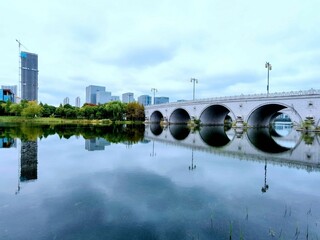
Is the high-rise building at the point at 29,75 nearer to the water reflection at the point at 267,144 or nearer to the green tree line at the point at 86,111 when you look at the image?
the green tree line at the point at 86,111

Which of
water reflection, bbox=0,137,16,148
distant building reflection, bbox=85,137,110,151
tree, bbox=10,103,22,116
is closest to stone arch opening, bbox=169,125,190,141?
distant building reflection, bbox=85,137,110,151

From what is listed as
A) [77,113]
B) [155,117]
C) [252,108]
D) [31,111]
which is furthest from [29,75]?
[252,108]

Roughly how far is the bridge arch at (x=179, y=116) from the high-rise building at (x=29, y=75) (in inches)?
5419

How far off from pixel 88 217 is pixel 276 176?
10485 millimetres

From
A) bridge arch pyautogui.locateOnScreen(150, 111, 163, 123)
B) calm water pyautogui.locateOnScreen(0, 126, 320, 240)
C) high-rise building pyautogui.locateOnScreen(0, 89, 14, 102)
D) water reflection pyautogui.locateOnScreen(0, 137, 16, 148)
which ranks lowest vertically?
calm water pyautogui.locateOnScreen(0, 126, 320, 240)

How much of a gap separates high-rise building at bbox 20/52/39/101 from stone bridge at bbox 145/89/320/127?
444 ft

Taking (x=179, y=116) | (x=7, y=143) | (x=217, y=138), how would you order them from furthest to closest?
(x=179, y=116)
(x=217, y=138)
(x=7, y=143)

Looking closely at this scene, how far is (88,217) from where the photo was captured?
23.9ft

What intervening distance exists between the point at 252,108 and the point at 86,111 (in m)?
60.1

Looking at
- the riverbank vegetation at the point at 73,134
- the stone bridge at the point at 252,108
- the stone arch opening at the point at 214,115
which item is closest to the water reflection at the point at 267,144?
the stone bridge at the point at 252,108

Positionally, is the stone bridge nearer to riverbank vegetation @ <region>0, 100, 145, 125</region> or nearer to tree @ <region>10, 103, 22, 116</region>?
riverbank vegetation @ <region>0, 100, 145, 125</region>

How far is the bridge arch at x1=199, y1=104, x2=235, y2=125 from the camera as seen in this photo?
208 feet

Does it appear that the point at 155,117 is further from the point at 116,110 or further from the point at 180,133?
the point at 180,133

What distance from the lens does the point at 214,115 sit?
229 feet
